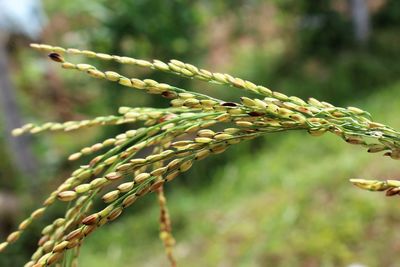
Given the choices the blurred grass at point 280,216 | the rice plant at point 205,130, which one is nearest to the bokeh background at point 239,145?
the blurred grass at point 280,216

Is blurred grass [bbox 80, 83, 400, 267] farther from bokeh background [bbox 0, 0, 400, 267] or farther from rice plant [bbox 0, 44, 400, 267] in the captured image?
rice plant [bbox 0, 44, 400, 267]

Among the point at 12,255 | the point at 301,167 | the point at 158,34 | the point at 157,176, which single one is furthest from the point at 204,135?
the point at 158,34

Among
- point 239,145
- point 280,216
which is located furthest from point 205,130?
point 239,145

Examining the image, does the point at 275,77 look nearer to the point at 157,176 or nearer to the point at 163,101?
the point at 163,101

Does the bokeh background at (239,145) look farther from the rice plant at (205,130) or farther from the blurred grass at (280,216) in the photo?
the rice plant at (205,130)

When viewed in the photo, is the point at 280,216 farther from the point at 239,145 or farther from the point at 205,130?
the point at 205,130

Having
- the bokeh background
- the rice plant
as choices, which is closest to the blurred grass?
the bokeh background
